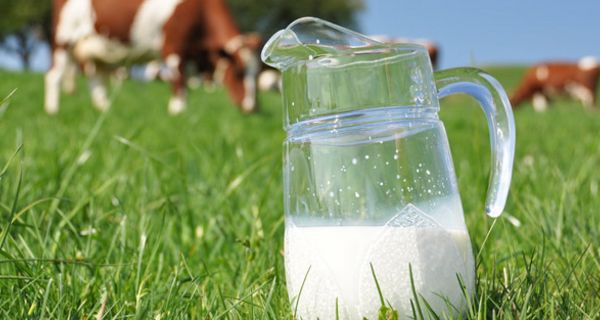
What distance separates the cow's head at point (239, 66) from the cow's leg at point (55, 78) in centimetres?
167

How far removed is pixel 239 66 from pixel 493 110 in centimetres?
671

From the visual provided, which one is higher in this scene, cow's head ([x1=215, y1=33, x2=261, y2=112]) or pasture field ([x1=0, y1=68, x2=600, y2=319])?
cow's head ([x1=215, y1=33, x2=261, y2=112])

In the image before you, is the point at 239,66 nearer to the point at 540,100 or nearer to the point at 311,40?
the point at 311,40

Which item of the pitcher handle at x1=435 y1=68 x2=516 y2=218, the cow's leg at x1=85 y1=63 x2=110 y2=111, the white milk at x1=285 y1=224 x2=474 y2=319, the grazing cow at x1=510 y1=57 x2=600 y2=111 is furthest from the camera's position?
the grazing cow at x1=510 y1=57 x2=600 y2=111

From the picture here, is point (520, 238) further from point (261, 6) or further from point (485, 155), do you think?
point (261, 6)

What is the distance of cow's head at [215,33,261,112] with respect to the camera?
7549 mm

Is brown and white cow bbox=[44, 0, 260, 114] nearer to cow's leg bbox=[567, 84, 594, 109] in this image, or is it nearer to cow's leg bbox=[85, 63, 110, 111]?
cow's leg bbox=[85, 63, 110, 111]

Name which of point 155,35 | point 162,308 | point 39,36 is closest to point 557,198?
point 162,308

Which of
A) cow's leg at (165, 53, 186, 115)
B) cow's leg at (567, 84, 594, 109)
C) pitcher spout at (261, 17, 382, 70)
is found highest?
cow's leg at (567, 84, 594, 109)

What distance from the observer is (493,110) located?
3.49 feet

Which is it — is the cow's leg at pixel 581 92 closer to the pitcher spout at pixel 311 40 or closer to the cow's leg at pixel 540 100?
the cow's leg at pixel 540 100

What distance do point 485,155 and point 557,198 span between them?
4.21 feet

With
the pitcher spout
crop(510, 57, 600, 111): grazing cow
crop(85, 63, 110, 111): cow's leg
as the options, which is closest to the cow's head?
crop(85, 63, 110, 111): cow's leg

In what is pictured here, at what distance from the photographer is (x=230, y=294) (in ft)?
4.12
